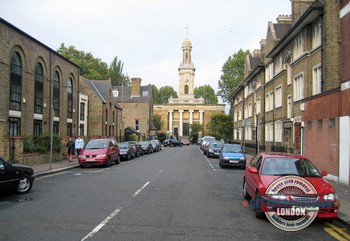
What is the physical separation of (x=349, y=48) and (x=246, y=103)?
35773 millimetres

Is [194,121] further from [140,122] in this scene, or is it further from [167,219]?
[167,219]

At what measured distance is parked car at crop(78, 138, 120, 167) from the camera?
2214cm

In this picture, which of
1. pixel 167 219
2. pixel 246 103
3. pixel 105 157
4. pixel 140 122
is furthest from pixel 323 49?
pixel 140 122

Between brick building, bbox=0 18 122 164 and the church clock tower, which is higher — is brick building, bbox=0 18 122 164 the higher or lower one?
the lower one

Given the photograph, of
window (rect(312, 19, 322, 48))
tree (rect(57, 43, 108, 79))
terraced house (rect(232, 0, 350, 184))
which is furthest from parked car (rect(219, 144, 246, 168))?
tree (rect(57, 43, 108, 79))

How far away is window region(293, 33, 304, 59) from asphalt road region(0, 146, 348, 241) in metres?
13.9

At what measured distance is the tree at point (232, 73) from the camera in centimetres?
7038

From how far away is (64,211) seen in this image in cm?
885

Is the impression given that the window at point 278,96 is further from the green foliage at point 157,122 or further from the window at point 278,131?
the green foliage at point 157,122

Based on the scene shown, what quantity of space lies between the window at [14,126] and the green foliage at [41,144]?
272 centimetres

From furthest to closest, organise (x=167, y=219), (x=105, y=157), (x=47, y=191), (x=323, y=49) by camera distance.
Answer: (x=105, y=157)
(x=323, y=49)
(x=47, y=191)
(x=167, y=219)

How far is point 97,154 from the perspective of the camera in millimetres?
22344

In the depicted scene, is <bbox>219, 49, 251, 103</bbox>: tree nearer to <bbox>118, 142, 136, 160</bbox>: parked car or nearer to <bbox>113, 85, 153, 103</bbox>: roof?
<bbox>113, 85, 153, 103</bbox>: roof
